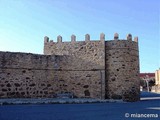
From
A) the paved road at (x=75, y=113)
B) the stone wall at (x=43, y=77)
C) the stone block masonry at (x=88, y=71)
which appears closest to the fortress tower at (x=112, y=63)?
the stone block masonry at (x=88, y=71)

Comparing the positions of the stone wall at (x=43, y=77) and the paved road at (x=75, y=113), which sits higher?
the stone wall at (x=43, y=77)

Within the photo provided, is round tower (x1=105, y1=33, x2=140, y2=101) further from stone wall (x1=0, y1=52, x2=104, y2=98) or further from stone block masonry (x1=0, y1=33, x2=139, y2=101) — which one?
stone wall (x1=0, y1=52, x2=104, y2=98)

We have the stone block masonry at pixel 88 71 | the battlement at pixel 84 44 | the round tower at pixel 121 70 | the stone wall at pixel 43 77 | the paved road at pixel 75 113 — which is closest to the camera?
the paved road at pixel 75 113

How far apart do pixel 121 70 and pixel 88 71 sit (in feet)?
6.34

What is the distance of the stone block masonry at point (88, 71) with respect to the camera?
14.9 metres

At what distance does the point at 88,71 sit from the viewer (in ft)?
51.7

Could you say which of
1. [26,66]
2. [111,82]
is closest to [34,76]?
[26,66]

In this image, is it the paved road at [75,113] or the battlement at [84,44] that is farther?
the battlement at [84,44]

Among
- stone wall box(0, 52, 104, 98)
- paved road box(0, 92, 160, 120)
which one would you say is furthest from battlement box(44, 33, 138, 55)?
paved road box(0, 92, 160, 120)

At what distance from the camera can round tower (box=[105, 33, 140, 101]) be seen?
1538 centimetres

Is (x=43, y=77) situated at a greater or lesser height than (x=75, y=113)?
greater

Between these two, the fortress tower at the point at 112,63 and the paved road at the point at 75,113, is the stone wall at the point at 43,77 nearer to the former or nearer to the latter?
the fortress tower at the point at 112,63

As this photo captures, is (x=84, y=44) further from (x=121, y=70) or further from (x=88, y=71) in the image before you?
(x=121, y=70)

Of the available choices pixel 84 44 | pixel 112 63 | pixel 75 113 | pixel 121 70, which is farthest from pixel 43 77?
pixel 75 113
